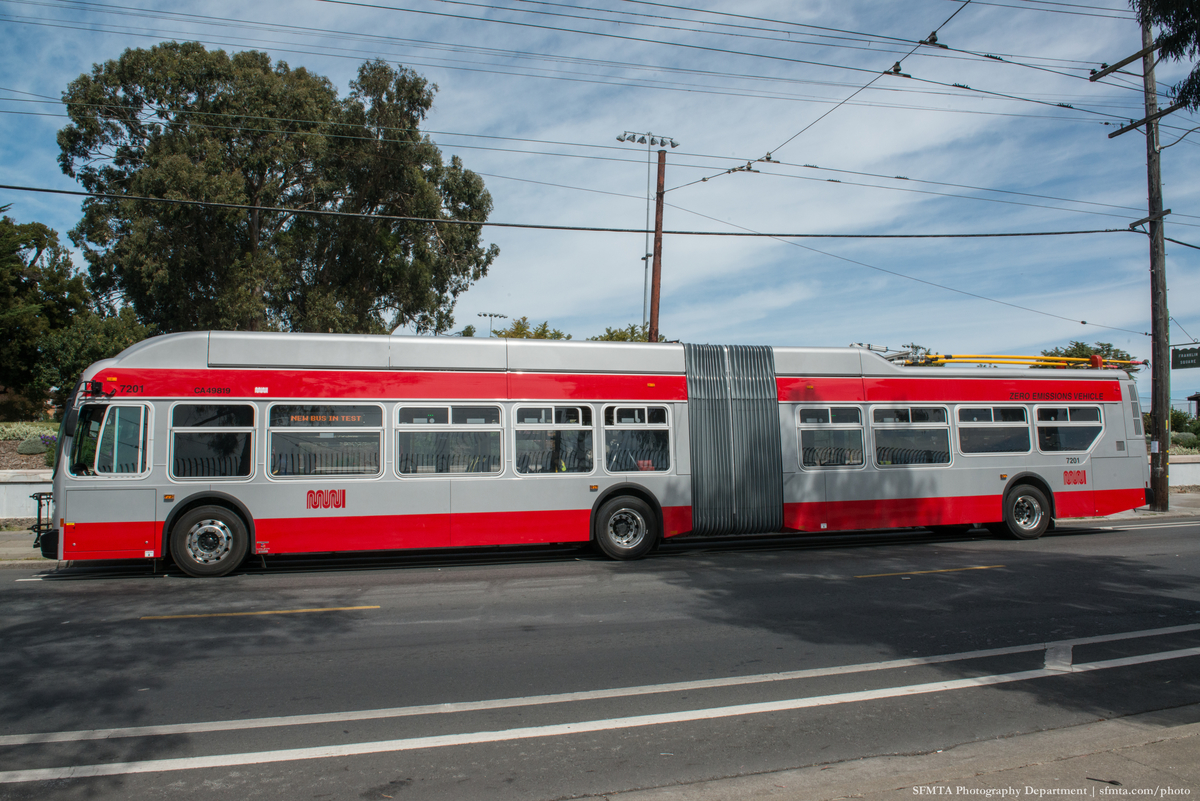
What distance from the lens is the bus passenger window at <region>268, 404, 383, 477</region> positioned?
10.9 m

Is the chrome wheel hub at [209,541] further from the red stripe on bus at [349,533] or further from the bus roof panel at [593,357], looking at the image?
the bus roof panel at [593,357]

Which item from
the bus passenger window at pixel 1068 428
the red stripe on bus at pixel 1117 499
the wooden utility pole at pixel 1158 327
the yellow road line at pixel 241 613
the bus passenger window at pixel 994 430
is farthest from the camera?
the wooden utility pole at pixel 1158 327

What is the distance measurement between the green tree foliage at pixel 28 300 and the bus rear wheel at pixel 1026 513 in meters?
51.8

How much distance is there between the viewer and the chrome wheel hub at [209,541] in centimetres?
1043

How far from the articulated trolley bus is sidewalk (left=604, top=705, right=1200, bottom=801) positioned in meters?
7.65

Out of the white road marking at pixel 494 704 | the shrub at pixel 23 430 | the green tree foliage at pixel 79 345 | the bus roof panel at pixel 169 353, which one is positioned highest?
the green tree foliage at pixel 79 345

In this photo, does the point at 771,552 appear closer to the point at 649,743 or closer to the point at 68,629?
the point at 649,743

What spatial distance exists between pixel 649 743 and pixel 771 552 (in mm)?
8568

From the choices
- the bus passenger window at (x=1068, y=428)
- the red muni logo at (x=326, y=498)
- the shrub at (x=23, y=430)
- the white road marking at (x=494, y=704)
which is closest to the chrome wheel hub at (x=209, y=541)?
the red muni logo at (x=326, y=498)

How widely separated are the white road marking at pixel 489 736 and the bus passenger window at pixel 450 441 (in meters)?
6.84

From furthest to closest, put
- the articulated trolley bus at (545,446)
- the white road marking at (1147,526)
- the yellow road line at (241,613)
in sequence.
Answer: the white road marking at (1147,526)
the articulated trolley bus at (545,446)
the yellow road line at (241,613)

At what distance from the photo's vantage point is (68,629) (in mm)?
7461

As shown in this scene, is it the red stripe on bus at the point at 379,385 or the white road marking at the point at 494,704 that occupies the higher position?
the red stripe on bus at the point at 379,385

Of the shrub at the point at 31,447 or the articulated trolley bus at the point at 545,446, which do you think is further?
the shrub at the point at 31,447
